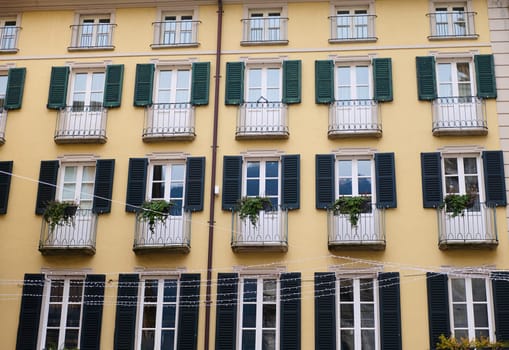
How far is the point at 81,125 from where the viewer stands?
78.8 feet

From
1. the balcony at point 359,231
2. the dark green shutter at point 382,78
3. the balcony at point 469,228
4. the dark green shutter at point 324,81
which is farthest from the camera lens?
the dark green shutter at point 324,81

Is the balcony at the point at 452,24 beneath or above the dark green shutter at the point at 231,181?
above

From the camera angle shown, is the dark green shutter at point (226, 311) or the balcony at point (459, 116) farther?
the balcony at point (459, 116)

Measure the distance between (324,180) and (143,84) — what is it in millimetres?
6181

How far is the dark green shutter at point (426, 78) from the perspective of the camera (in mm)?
23312

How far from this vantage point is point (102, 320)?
2198 cm

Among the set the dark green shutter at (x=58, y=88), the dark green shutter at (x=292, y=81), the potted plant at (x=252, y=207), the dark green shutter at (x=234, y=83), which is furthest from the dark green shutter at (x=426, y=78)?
the dark green shutter at (x=58, y=88)

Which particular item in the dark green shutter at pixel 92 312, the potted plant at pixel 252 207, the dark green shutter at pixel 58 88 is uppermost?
the dark green shutter at pixel 58 88

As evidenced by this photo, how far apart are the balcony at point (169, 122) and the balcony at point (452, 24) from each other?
25.1 ft

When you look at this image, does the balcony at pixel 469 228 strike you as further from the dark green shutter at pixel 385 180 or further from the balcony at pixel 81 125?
the balcony at pixel 81 125

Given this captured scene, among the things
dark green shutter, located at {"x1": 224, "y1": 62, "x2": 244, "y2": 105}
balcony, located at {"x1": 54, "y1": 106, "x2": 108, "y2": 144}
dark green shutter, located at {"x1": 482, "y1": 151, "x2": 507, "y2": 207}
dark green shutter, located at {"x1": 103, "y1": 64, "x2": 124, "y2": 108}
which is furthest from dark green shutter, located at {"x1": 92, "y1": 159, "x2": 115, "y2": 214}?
dark green shutter, located at {"x1": 482, "y1": 151, "x2": 507, "y2": 207}

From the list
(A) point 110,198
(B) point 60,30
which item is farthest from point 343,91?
(B) point 60,30

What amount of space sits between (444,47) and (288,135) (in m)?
5.35

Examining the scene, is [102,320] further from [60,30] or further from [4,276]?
[60,30]
